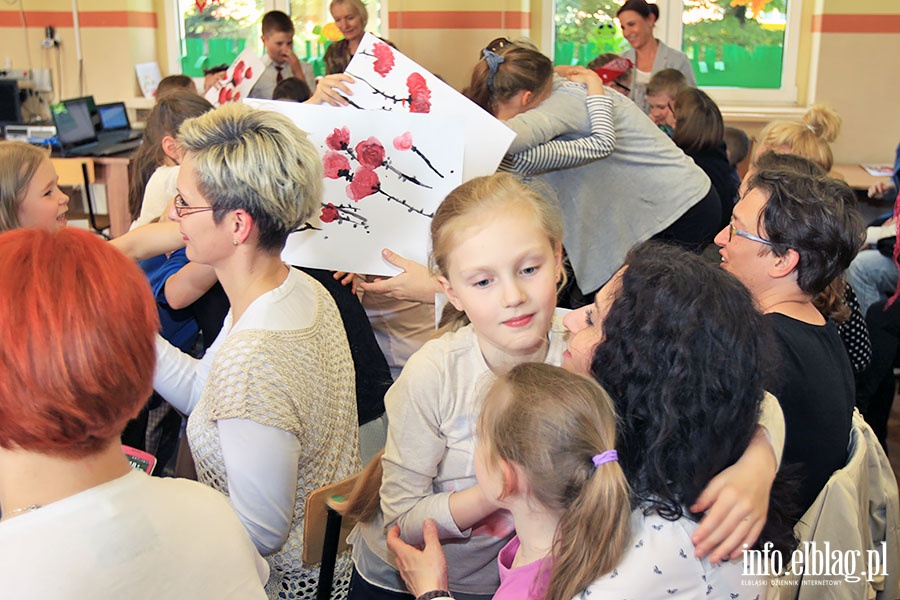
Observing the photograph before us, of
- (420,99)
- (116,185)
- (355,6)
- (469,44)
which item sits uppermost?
(355,6)

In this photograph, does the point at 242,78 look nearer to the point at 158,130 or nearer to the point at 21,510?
the point at 158,130

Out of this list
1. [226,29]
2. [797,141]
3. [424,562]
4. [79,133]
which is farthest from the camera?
[226,29]

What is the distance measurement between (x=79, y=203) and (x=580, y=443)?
6.55m

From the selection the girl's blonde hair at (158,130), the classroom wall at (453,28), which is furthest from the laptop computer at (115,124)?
the girl's blonde hair at (158,130)

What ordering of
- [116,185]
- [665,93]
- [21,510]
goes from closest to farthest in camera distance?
[21,510], [665,93], [116,185]

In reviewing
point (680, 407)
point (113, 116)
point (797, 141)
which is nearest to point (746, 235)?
point (680, 407)

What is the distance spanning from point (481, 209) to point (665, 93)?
10.1 feet

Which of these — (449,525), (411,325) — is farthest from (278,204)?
(411,325)

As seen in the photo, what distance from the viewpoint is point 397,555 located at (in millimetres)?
1388

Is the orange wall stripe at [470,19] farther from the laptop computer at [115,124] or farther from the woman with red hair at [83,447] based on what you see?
the woman with red hair at [83,447]

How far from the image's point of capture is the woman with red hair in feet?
3.01

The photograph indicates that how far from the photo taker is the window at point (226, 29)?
6773 millimetres

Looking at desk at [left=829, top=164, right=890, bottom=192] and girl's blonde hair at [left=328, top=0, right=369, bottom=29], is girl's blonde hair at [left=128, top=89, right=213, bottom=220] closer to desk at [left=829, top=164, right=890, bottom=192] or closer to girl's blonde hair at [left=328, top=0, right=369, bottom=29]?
girl's blonde hair at [left=328, top=0, right=369, bottom=29]

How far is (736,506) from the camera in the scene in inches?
46.4
